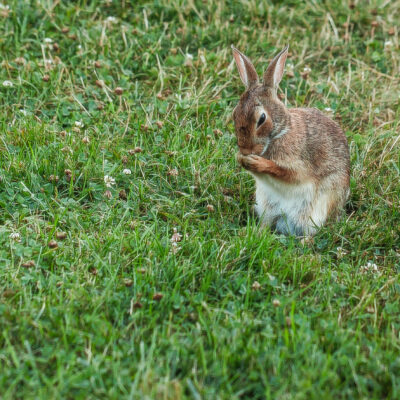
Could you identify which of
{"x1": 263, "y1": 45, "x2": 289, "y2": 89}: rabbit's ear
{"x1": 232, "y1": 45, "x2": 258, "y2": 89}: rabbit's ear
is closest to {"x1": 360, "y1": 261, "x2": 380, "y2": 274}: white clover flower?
{"x1": 263, "y1": 45, "x2": 289, "y2": 89}: rabbit's ear

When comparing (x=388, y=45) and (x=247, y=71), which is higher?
(x=247, y=71)

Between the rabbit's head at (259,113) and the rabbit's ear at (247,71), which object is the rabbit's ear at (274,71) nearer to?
the rabbit's head at (259,113)

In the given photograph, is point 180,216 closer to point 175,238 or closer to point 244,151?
point 175,238

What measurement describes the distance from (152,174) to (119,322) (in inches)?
69.3

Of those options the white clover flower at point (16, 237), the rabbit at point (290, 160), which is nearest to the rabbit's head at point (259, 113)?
the rabbit at point (290, 160)

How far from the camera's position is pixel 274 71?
4.70 m

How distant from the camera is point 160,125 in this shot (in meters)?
5.49

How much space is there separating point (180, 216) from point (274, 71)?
3.89 feet

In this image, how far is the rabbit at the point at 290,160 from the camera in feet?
14.9

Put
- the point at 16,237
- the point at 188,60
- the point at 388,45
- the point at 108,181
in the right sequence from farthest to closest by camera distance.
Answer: the point at 388,45 → the point at 188,60 → the point at 108,181 → the point at 16,237

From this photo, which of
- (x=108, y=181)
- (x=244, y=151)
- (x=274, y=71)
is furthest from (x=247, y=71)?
(x=108, y=181)

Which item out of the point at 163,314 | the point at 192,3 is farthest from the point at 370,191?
the point at 192,3

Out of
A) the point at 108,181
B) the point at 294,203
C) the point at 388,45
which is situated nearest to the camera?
the point at 108,181

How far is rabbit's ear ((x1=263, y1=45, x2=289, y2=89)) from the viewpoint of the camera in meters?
4.66
